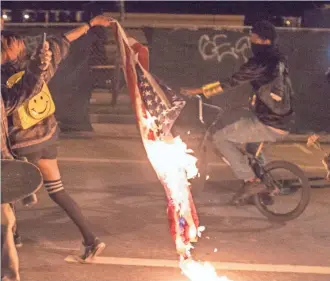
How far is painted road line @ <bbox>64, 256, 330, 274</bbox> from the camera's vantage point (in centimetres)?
552

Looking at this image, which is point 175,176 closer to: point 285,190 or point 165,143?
point 165,143

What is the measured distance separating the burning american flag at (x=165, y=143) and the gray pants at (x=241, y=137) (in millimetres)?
1521

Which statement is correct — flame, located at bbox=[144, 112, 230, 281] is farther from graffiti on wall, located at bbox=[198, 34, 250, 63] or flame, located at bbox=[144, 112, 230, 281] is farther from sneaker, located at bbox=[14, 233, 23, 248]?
graffiti on wall, located at bbox=[198, 34, 250, 63]

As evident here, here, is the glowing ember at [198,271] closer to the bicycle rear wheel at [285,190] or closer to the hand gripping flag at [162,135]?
the hand gripping flag at [162,135]

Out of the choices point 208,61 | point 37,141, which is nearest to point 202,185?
point 37,141

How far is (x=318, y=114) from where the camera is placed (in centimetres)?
1205

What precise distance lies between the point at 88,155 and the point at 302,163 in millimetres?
3129

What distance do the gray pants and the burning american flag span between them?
4.99 ft

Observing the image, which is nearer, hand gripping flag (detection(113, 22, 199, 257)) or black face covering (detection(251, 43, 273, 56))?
hand gripping flag (detection(113, 22, 199, 257))

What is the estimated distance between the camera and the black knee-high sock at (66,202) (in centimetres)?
543

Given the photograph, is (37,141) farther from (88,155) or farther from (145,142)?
(88,155)

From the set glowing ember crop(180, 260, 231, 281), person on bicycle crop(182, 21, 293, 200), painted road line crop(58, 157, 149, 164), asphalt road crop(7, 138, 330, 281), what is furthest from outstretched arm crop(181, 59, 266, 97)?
painted road line crop(58, 157, 149, 164)

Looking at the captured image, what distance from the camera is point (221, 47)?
1191 cm

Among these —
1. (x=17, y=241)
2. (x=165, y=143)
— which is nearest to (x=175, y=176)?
(x=165, y=143)
